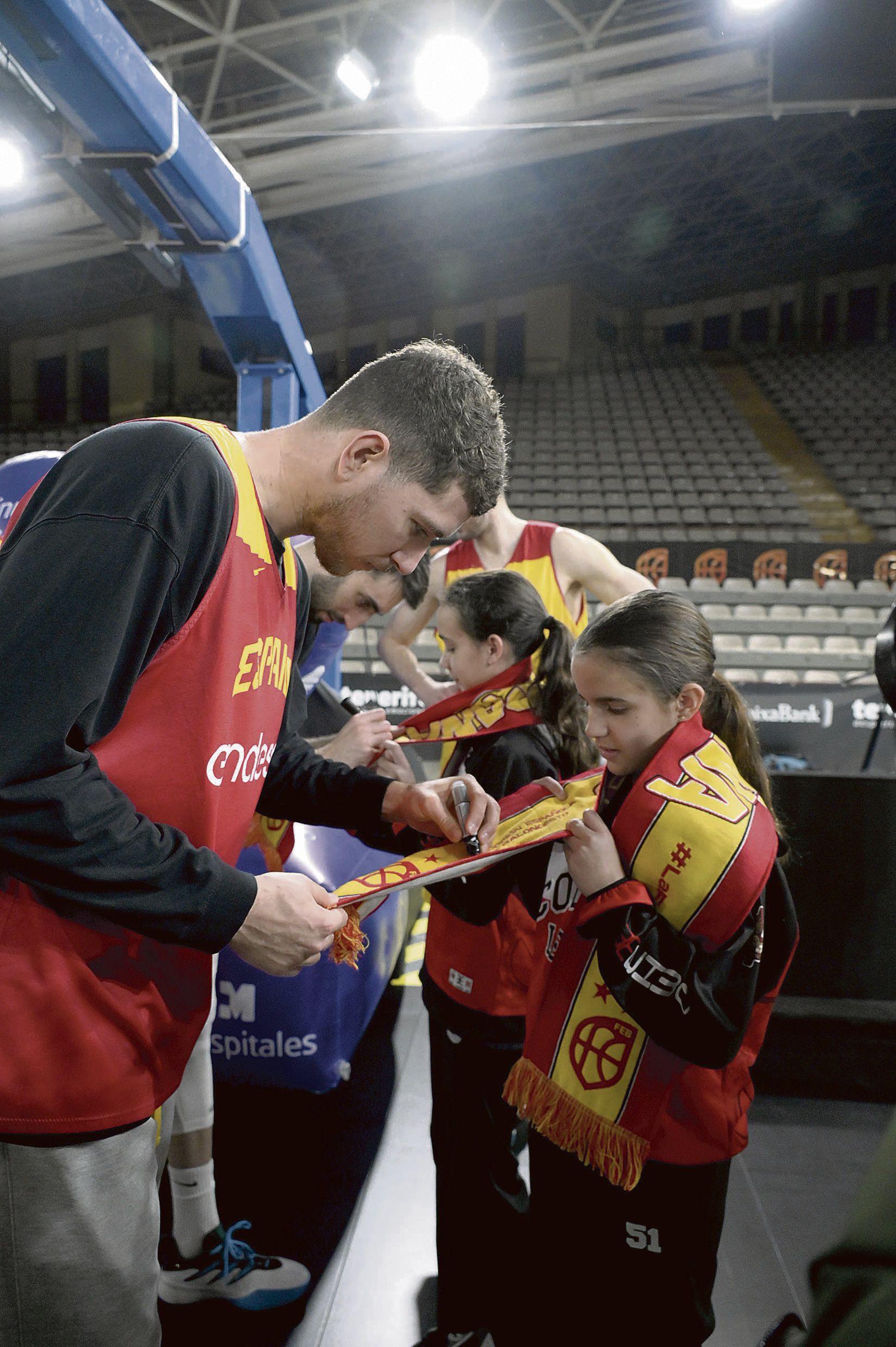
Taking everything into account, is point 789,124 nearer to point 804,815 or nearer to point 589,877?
point 804,815

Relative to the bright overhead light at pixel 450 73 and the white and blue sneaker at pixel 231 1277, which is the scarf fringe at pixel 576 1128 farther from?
the bright overhead light at pixel 450 73

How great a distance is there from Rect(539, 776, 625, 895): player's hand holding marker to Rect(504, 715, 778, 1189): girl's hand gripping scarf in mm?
20

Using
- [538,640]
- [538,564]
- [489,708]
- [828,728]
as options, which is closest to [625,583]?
[538,564]

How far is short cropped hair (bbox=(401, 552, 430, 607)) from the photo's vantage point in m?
2.21

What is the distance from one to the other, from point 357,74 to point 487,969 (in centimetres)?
796

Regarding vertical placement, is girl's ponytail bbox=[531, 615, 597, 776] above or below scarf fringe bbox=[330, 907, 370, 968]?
above

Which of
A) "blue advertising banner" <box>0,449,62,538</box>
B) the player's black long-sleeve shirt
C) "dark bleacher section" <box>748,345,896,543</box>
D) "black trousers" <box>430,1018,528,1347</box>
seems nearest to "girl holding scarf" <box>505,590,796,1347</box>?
"black trousers" <box>430,1018,528,1347</box>

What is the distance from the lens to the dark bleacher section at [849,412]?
11.5m

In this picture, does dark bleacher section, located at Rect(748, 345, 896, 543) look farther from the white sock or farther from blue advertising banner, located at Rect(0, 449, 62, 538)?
the white sock

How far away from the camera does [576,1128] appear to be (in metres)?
1.27

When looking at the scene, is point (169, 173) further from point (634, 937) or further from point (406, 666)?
point (634, 937)

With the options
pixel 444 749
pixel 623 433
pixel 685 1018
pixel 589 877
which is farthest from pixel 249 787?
pixel 623 433

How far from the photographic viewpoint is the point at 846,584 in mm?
8648

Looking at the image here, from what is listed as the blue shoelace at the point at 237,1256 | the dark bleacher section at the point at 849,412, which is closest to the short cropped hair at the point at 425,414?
the blue shoelace at the point at 237,1256
